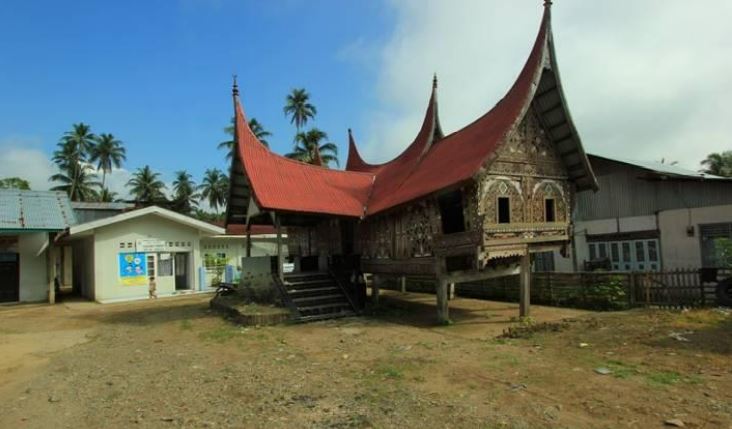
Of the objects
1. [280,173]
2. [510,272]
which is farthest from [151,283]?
[510,272]

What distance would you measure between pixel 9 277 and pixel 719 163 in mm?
44249

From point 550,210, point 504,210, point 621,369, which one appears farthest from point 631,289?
point 621,369

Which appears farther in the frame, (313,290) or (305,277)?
(305,277)

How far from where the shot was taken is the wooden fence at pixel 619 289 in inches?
492

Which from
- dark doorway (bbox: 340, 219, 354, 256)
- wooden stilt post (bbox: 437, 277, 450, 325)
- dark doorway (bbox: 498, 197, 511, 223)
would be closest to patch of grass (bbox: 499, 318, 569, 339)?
wooden stilt post (bbox: 437, 277, 450, 325)

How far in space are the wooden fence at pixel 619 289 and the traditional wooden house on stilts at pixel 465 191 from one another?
223 centimetres

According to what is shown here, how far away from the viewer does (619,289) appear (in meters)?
13.4

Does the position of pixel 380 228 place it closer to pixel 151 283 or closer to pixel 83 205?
pixel 151 283

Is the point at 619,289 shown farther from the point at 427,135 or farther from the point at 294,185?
the point at 294,185

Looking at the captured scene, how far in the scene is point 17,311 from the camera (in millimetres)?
18047

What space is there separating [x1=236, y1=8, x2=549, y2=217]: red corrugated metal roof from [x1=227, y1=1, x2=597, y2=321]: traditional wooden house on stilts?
4 centimetres

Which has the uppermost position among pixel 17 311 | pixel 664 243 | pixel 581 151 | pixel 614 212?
pixel 581 151

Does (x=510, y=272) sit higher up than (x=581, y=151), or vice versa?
(x=581, y=151)

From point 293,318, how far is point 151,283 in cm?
1175
